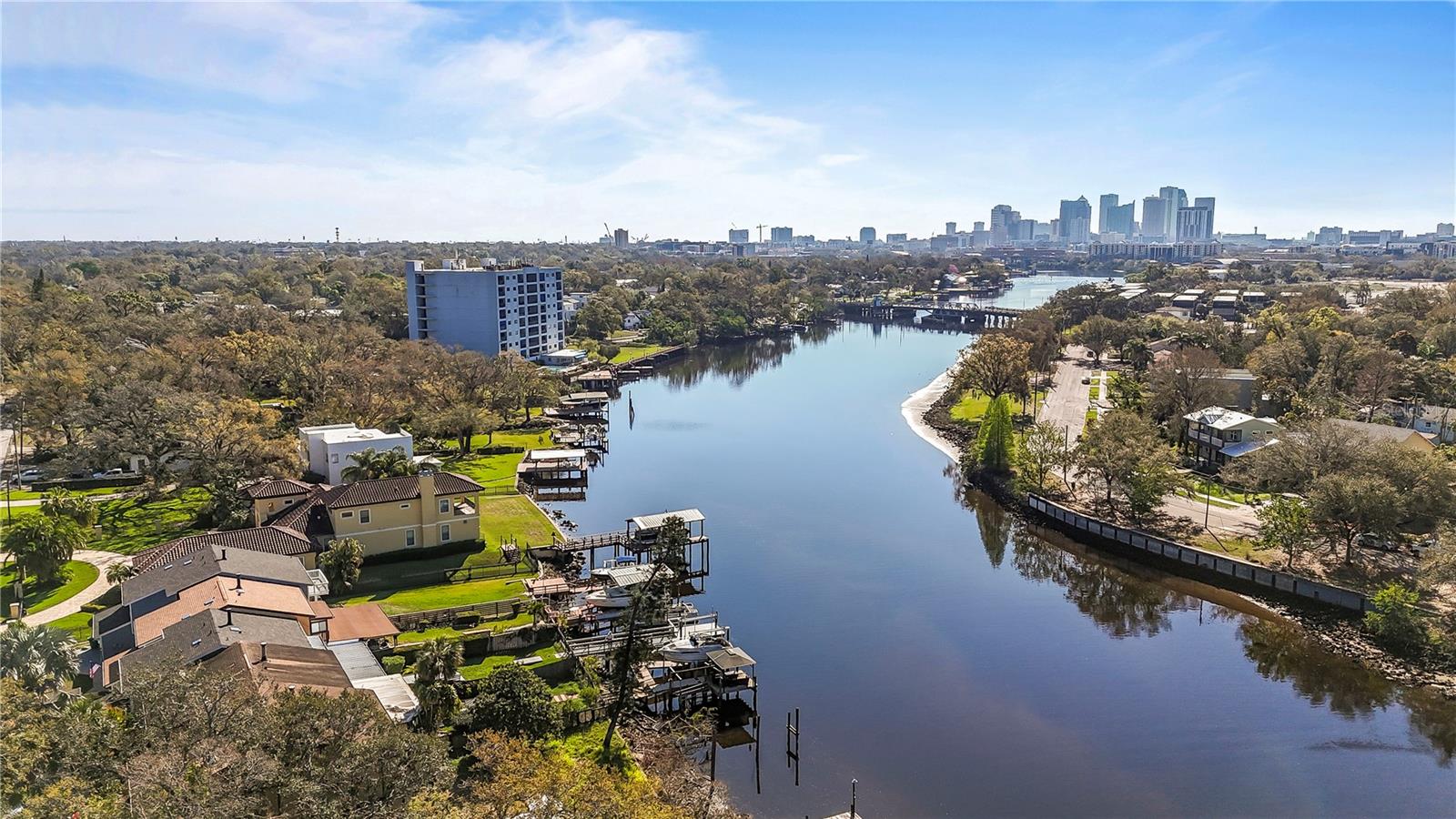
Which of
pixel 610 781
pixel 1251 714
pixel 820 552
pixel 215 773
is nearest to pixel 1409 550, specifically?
pixel 1251 714

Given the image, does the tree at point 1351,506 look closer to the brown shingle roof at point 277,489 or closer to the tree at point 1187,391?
the tree at point 1187,391

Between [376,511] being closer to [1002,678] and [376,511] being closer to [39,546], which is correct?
[39,546]

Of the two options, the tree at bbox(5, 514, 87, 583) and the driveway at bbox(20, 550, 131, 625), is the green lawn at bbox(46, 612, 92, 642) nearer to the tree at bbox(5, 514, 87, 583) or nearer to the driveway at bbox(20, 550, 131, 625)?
the driveway at bbox(20, 550, 131, 625)

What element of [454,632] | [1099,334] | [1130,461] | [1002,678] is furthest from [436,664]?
[1099,334]

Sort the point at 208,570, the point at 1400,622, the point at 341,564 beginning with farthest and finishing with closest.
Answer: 1. the point at 341,564
2. the point at 1400,622
3. the point at 208,570

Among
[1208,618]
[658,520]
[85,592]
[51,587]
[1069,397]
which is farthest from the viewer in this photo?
[1069,397]

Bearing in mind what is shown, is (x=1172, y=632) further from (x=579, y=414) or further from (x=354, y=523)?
(x=579, y=414)
